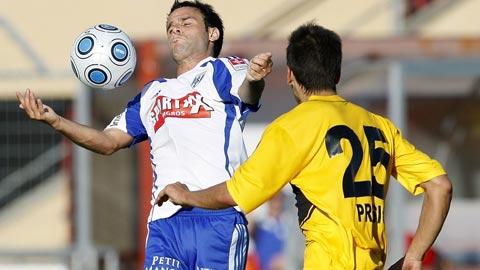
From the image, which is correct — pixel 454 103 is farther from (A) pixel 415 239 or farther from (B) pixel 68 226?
(A) pixel 415 239

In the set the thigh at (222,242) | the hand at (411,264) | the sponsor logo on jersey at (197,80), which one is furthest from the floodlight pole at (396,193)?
the hand at (411,264)

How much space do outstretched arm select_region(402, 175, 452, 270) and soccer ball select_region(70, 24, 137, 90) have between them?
2.09 metres

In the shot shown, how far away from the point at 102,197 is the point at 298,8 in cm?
316

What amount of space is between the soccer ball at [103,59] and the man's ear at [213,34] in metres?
0.43

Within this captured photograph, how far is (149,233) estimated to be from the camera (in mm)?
6793

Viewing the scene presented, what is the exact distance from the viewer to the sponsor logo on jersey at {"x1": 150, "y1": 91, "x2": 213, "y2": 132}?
6812 mm

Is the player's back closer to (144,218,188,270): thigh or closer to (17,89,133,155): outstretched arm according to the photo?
(144,218,188,270): thigh

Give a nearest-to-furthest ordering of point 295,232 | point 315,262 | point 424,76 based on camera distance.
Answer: point 315,262
point 295,232
point 424,76

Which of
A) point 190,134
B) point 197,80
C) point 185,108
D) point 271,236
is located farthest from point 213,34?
point 271,236

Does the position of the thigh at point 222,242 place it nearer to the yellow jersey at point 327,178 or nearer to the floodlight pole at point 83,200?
the yellow jersey at point 327,178

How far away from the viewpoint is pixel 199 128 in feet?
22.3

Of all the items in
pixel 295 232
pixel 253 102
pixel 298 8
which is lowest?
pixel 295 232

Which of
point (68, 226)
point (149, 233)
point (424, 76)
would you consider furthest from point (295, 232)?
point (149, 233)

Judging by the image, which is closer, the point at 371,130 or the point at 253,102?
the point at 371,130
